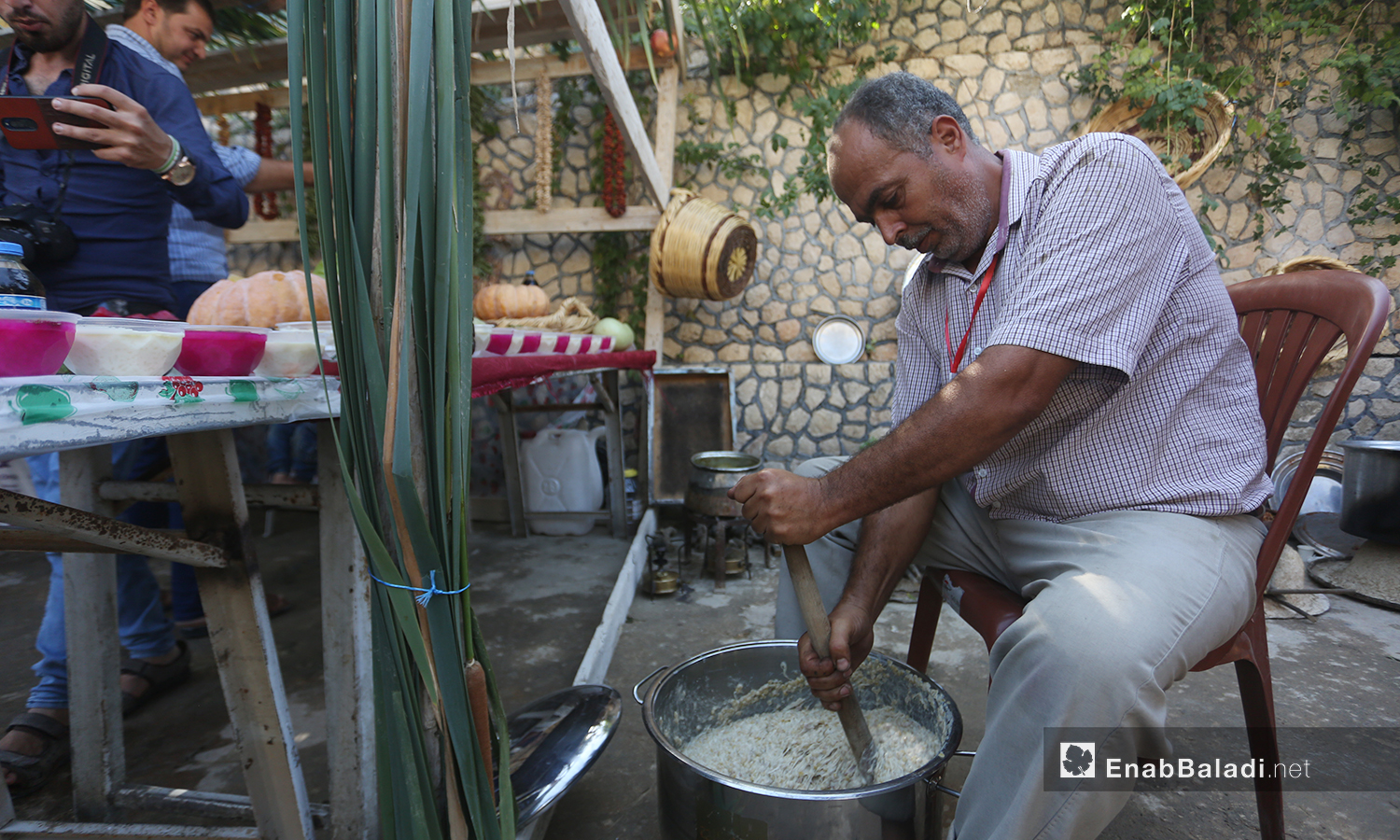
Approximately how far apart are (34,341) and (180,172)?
40.1 inches

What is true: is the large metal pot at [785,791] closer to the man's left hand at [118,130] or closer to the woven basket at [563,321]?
the man's left hand at [118,130]

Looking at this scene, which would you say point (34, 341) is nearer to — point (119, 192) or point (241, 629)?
point (241, 629)

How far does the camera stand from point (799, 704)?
1490mm

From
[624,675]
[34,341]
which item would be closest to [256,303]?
[34,341]

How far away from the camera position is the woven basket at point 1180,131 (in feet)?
12.7

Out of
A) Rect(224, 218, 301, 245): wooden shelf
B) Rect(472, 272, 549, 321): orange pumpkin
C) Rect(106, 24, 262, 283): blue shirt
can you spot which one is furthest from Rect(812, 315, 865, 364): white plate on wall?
Rect(224, 218, 301, 245): wooden shelf

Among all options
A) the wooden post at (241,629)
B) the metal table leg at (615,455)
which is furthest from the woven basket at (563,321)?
the wooden post at (241,629)

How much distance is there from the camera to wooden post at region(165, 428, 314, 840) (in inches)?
Answer: 44.4

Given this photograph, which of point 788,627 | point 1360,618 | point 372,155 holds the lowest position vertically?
point 1360,618

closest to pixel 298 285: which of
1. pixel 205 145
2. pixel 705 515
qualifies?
pixel 205 145

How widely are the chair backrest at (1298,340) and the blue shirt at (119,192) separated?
7.67 feet

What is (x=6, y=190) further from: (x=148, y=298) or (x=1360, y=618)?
(x=1360, y=618)

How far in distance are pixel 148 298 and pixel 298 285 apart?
553 mm

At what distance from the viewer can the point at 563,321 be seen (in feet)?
10.0
